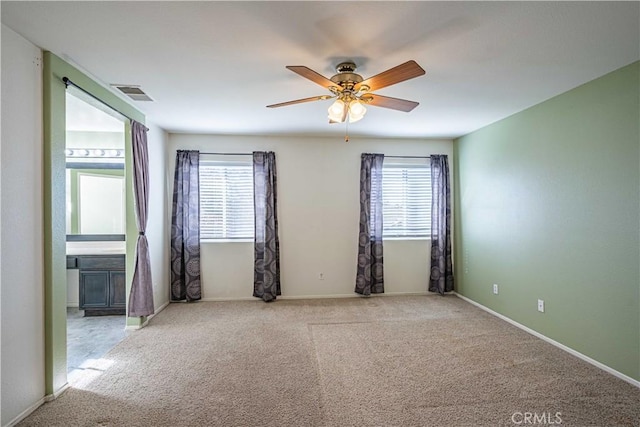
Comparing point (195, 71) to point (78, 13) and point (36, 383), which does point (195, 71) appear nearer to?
point (78, 13)

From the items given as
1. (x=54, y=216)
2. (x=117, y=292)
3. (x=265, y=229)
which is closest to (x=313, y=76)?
(x=54, y=216)

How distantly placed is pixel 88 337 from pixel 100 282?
0.87m

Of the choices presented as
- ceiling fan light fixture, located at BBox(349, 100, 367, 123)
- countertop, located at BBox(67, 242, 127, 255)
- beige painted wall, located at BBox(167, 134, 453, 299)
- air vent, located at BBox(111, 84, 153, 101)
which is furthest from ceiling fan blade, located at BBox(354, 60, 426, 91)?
countertop, located at BBox(67, 242, 127, 255)

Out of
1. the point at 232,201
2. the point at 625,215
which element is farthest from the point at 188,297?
the point at 625,215

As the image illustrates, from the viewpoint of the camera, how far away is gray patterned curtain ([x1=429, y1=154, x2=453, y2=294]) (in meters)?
5.00

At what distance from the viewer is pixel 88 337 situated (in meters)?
3.48

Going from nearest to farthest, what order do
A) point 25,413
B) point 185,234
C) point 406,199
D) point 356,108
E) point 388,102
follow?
point 25,413, point 356,108, point 388,102, point 185,234, point 406,199

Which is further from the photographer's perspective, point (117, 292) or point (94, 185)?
point (94, 185)

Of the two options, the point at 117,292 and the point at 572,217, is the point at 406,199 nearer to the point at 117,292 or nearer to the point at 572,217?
the point at 572,217

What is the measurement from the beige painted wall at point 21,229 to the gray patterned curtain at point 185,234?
234cm

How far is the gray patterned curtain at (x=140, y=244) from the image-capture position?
3.52 m

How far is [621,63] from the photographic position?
2.45 m

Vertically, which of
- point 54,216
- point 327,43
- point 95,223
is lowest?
point 95,223

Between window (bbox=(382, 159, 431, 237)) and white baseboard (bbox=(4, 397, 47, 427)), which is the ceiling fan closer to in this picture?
window (bbox=(382, 159, 431, 237))
